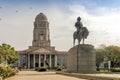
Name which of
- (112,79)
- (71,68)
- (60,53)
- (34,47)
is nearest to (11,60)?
(34,47)

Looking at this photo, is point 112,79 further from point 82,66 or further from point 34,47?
point 34,47

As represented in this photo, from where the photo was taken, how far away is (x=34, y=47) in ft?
424

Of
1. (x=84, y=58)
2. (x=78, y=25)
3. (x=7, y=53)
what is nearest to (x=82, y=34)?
(x=78, y=25)

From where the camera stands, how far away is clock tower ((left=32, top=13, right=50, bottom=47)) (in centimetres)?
12755

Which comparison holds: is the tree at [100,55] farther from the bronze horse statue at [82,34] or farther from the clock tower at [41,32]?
the bronze horse statue at [82,34]

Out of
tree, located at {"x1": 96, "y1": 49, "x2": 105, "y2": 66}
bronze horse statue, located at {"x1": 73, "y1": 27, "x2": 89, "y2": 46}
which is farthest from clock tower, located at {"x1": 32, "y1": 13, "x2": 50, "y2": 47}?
bronze horse statue, located at {"x1": 73, "y1": 27, "x2": 89, "y2": 46}

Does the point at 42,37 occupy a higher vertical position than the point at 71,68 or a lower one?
higher

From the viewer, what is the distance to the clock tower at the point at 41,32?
127550 mm

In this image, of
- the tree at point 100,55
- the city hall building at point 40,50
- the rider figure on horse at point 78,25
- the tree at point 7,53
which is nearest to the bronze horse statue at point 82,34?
the rider figure on horse at point 78,25

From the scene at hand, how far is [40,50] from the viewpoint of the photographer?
126875mm

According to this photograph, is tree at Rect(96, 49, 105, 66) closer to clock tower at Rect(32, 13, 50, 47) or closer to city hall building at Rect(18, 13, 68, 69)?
city hall building at Rect(18, 13, 68, 69)

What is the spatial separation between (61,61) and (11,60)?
1545 inches

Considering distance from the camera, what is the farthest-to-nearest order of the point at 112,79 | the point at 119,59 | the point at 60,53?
the point at 60,53 < the point at 119,59 < the point at 112,79

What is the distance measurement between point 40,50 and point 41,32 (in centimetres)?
711
